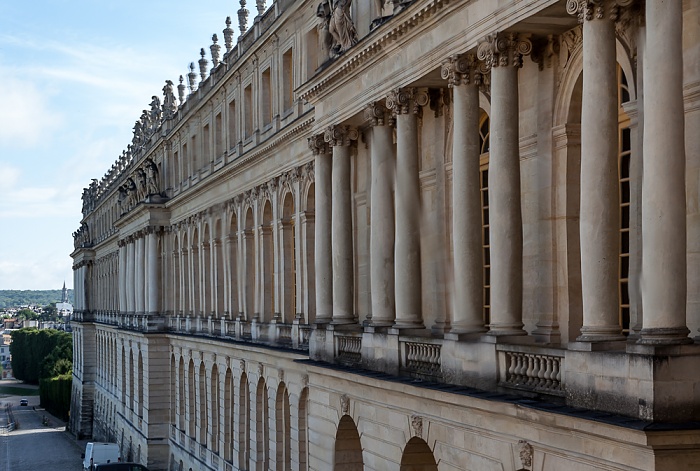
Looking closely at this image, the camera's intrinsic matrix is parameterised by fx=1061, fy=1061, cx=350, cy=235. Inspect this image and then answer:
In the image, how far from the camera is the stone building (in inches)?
650

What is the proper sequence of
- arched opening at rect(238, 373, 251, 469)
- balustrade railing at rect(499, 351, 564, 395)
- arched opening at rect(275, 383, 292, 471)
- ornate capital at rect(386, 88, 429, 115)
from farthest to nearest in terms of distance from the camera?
1. arched opening at rect(238, 373, 251, 469)
2. arched opening at rect(275, 383, 292, 471)
3. ornate capital at rect(386, 88, 429, 115)
4. balustrade railing at rect(499, 351, 564, 395)

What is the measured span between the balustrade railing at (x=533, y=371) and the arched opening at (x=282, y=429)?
72.8 feet

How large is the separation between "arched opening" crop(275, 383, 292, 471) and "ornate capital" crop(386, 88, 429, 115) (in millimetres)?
18612

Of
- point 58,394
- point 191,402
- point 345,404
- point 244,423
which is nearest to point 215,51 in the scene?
point 191,402

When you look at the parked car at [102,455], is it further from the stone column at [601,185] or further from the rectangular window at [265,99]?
the stone column at [601,185]

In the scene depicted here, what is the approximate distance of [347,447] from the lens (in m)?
30.3

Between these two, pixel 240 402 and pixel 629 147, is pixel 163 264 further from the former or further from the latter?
pixel 629 147

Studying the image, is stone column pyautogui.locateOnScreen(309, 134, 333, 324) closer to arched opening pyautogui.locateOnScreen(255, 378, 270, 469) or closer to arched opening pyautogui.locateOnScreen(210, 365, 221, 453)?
arched opening pyautogui.locateOnScreen(255, 378, 270, 469)

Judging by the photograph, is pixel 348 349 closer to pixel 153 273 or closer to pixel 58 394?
pixel 153 273

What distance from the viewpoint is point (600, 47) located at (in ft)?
59.1

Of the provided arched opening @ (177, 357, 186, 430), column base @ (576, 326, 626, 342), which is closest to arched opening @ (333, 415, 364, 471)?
column base @ (576, 326, 626, 342)

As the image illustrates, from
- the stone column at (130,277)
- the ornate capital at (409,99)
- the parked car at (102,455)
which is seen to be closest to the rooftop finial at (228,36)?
the stone column at (130,277)

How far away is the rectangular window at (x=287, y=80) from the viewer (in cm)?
4338

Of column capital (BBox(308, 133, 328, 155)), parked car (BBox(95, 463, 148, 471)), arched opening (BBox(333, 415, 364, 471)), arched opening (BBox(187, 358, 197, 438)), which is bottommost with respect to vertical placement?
parked car (BBox(95, 463, 148, 471))
